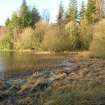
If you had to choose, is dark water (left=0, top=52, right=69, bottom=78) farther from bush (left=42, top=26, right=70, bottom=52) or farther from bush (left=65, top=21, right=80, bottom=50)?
bush (left=65, top=21, right=80, bottom=50)

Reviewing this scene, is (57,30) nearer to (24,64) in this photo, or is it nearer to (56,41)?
(56,41)

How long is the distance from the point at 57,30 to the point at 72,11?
46.9 ft

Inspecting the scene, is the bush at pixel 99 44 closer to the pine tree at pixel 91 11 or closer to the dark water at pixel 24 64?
the dark water at pixel 24 64

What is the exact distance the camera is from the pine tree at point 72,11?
6431 cm

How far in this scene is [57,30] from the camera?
5284cm

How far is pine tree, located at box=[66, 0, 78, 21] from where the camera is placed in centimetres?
6431

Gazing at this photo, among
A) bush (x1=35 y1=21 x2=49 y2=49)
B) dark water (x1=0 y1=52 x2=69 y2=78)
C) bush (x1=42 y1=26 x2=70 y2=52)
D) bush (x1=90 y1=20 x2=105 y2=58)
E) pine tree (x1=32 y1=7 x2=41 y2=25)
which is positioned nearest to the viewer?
dark water (x1=0 y1=52 x2=69 y2=78)

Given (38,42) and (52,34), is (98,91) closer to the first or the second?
(52,34)

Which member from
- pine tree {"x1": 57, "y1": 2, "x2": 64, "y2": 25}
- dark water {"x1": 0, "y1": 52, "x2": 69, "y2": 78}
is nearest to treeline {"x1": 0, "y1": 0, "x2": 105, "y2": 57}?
pine tree {"x1": 57, "y1": 2, "x2": 64, "y2": 25}

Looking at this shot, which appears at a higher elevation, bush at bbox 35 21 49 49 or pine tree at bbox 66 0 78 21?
pine tree at bbox 66 0 78 21

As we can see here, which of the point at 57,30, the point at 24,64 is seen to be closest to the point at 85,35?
the point at 57,30

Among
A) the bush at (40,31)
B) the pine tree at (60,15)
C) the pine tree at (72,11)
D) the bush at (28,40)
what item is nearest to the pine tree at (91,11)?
the pine tree at (72,11)

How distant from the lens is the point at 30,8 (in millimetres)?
71625


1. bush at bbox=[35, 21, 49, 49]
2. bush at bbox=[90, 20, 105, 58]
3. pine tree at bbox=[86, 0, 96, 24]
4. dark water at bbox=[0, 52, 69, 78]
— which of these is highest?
pine tree at bbox=[86, 0, 96, 24]
